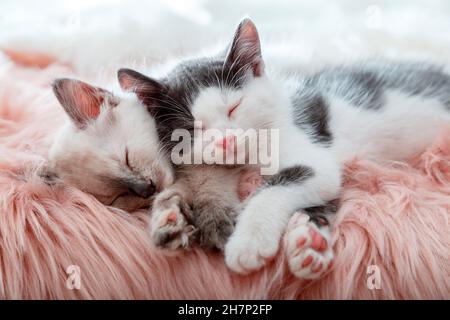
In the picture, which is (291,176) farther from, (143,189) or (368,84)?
(368,84)

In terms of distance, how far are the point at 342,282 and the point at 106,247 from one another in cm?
32

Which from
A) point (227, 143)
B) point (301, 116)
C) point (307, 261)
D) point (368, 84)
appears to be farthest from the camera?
point (368, 84)

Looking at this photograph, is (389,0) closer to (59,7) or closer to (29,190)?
(59,7)

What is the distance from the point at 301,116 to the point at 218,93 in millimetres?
164

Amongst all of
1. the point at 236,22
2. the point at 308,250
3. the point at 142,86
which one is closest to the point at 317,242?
the point at 308,250

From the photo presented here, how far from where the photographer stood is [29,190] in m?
0.75

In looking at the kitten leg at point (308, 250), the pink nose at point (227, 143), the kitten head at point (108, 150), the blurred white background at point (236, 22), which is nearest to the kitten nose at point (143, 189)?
the kitten head at point (108, 150)

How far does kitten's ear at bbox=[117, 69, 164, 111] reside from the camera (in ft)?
2.62

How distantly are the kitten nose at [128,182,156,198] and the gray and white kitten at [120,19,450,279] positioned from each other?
0.08 metres

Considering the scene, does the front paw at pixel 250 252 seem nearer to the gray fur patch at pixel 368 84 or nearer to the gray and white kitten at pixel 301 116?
the gray and white kitten at pixel 301 116

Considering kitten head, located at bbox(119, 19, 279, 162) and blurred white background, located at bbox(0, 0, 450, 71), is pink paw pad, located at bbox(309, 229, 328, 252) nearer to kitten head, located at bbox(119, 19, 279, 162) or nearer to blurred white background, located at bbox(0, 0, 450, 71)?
kitten head, located at bbox(119, 19, 279, 162)

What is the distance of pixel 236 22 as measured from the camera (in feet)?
3.57

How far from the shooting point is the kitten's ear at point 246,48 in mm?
817

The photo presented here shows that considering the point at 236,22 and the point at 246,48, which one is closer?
the point at 246,48
